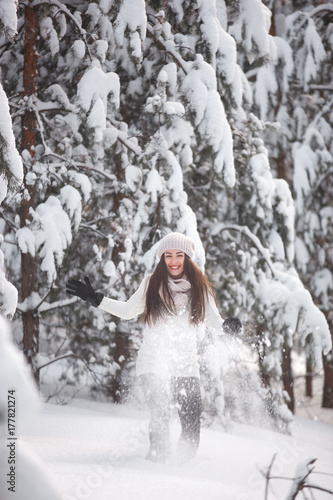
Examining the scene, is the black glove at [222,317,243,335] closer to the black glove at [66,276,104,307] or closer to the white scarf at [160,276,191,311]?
the white scarf at [160,276,191,311]

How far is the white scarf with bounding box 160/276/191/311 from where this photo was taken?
3.62 meters

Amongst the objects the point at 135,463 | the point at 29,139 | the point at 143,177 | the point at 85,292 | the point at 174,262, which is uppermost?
the point at 29,139

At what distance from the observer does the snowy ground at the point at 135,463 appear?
2541 millimetres

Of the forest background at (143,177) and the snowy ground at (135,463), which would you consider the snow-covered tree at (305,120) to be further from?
the snowy ground at (135,463)

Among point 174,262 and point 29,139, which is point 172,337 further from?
point 29,139

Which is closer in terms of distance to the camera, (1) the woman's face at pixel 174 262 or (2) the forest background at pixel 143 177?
(1) the woman's face at pixel 174 262

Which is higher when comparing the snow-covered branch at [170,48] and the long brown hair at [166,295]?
the snow-covered branch at [170,48]

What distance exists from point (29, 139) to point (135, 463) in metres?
3.60

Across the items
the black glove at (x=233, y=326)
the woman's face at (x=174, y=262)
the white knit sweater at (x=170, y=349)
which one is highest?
the woman's face at (x=174, y=262)

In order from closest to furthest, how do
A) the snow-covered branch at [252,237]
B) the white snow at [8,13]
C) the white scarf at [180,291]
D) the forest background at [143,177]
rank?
the white snow at [8,13] → the white scarf at [180,291] → the forest background at [143,177] → the snow-covered branch at [252,237]

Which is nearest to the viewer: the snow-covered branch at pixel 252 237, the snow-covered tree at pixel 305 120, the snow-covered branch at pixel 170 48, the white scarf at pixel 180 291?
the white scarf at pixel 180 291

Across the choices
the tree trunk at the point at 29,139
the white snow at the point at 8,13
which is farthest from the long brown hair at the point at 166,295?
the white snow at the point at 8,13

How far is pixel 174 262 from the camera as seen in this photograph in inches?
145

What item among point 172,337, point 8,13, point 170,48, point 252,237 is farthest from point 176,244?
point 252,237
